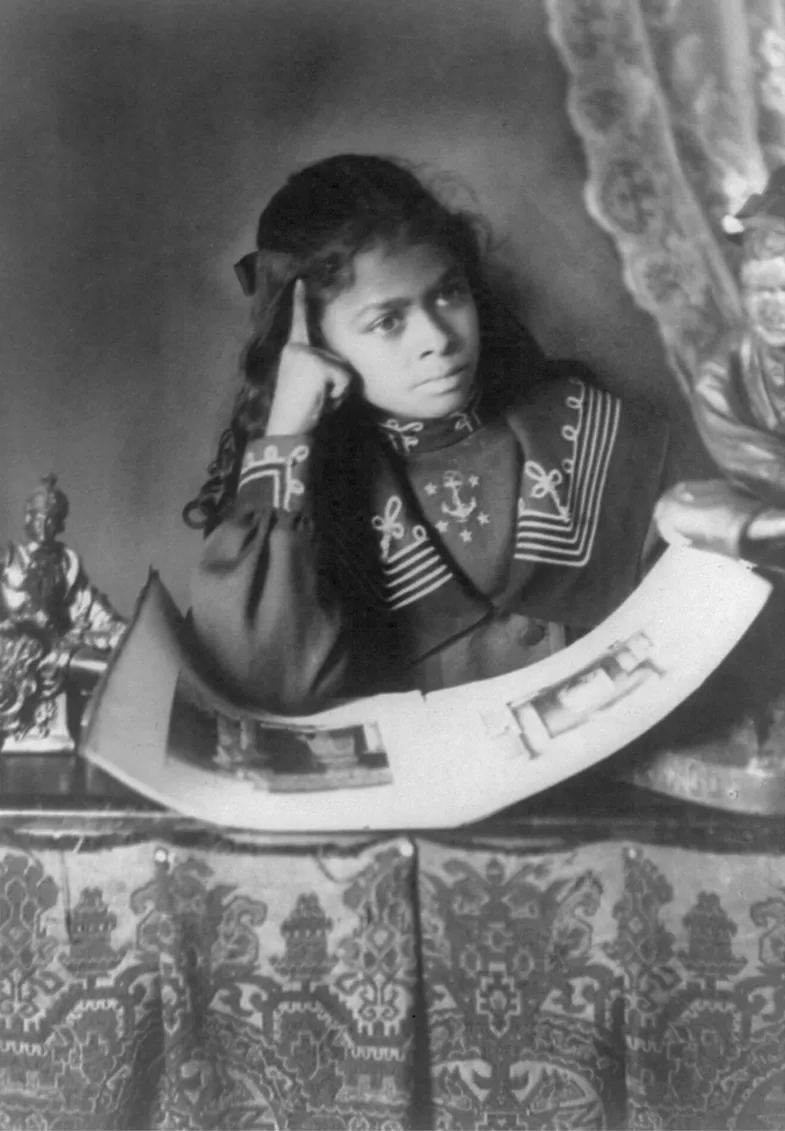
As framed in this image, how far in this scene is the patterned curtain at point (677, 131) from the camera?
2.41 meters

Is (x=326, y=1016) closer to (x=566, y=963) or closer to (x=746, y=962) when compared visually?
(x=566, y=963)

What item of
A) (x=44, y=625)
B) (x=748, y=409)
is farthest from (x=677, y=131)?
(x=44, y=625)

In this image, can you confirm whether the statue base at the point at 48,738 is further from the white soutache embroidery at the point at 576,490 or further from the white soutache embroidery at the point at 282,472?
the white soutache embroidery at the point at 576,490

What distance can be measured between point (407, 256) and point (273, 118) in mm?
446

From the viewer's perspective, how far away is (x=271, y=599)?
2.42 metres

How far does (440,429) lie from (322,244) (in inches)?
19.0

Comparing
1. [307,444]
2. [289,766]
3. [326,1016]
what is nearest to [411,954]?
[326,1016]

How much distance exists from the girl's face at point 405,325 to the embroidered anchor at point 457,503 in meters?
0.19

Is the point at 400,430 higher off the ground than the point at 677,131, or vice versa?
the point at 677,131

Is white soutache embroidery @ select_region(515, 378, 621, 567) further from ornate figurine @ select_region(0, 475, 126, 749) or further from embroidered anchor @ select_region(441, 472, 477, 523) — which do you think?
ornate figurine @ select_region(0, 475, 126, 749)

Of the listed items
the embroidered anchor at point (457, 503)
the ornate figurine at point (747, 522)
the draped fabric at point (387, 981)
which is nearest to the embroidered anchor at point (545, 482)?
the embroidered anchor at point (457, 503)

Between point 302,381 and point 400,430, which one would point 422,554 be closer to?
point 400,430

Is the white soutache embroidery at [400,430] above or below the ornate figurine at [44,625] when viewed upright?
above

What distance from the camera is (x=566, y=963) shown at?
91.6 inches
